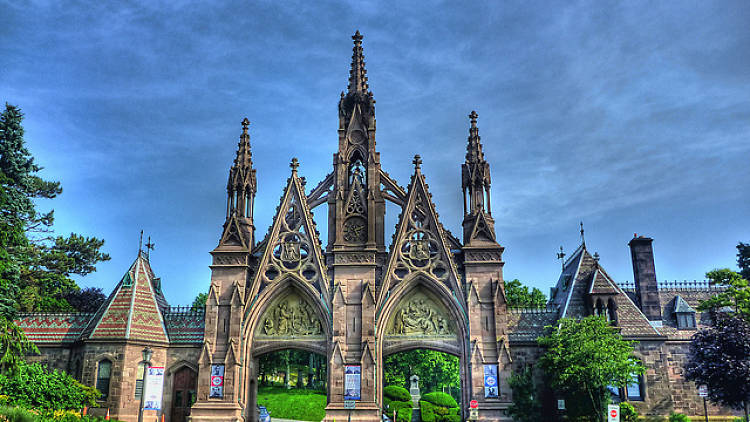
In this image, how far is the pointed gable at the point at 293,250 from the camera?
3634cm

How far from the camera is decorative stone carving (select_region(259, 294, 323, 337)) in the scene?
36.2 metres

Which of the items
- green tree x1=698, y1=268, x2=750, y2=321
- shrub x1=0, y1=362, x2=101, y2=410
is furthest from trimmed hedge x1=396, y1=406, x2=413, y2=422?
green tree x1=698, y1=268, x2=750, y2=321

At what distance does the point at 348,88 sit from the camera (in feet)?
134

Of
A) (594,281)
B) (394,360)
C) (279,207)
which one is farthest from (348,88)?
(394,360)

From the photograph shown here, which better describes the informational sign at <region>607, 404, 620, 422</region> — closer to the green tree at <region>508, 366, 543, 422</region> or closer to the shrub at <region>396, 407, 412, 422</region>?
the green tree at <region>508, 366, 543, 422</region>

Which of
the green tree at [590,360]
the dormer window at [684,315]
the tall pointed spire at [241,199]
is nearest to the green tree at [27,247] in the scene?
the tall pointed spire at [241,199]

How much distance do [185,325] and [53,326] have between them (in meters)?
7.97

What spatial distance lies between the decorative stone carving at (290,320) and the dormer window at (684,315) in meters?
21.6

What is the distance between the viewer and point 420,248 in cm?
3631

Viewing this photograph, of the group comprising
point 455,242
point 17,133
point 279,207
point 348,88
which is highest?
point 348,88

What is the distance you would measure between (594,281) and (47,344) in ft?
107

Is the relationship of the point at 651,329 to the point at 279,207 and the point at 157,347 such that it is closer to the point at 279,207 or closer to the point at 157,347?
the point at 279,207

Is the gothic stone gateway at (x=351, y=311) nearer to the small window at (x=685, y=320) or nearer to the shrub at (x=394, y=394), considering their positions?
the small window at (x=685, y=320)

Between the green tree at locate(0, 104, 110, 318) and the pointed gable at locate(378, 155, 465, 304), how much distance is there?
20575mm
